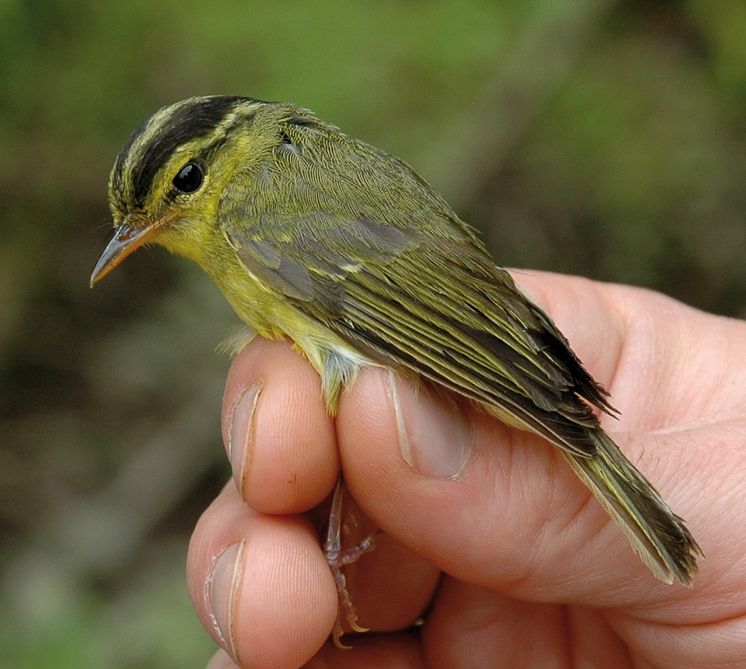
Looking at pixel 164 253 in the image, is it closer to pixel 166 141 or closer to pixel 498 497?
pixel 166 141

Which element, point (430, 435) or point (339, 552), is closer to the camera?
point (430, 435)

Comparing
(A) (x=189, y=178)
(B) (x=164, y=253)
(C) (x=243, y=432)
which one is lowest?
(B) (x=164, y=253)

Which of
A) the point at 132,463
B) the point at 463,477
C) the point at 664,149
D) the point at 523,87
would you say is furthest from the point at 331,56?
the point at 463,477

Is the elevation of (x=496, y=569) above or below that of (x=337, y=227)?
below

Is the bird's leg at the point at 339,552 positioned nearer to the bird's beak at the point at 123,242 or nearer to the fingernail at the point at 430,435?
the fingernail at the point at 430,435

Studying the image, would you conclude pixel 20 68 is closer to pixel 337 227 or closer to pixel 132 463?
pixel 132 463

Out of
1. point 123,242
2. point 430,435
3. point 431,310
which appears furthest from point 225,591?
point 123,242

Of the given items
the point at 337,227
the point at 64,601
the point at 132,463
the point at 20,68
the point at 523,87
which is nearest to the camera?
the point at 337,227
